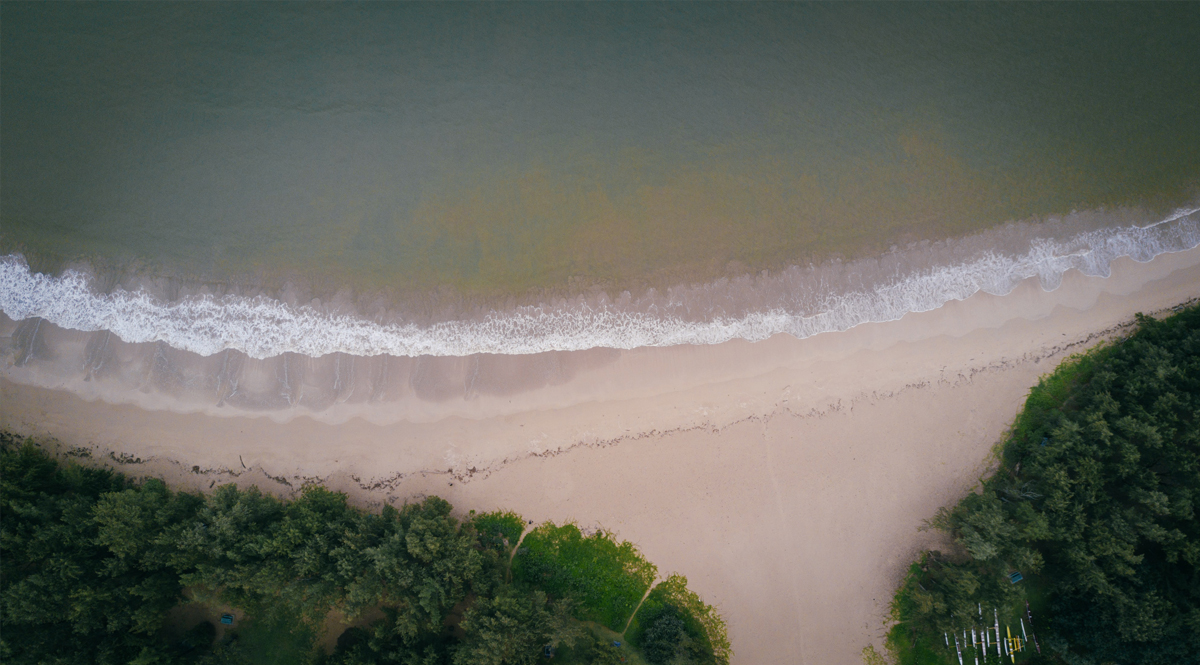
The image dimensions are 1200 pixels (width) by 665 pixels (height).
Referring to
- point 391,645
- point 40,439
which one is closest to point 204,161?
point 40,439

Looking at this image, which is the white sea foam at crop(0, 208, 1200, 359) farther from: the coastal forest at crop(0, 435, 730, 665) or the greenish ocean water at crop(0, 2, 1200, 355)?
the coastal forest at crop(0, 435, 730, 665)

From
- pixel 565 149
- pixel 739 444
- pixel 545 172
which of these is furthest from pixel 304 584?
pixel 565 149

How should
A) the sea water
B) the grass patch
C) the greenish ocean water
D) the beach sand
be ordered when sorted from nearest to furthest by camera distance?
the grass patch
the beach sand
the sea water
the greenish ocean water

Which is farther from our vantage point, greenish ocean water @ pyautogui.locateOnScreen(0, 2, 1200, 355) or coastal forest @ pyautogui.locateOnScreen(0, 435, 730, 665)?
greenish ocean water @ pyautogui.locateOnScreen(0, 2, 1200, 355)

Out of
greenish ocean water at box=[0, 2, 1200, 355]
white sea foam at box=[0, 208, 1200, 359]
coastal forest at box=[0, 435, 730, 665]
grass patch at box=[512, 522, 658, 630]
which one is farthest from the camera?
greenish ocean water at box=[0, 2, 1200, 355]

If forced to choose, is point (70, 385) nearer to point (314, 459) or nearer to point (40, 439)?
point (40, 439)

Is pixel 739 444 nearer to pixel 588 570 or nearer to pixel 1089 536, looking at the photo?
pixel 588 570

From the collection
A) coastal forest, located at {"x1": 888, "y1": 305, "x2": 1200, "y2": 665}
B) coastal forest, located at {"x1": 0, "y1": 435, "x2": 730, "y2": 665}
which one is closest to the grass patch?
coastal forest, located at {"x1": 0, "y1": 435, "x2": 730, "y2": 665}

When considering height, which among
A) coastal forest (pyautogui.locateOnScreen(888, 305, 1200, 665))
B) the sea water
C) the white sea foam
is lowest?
coastal forest (pyautogui.locateOnScreen(888, 305, 1200, 665))
